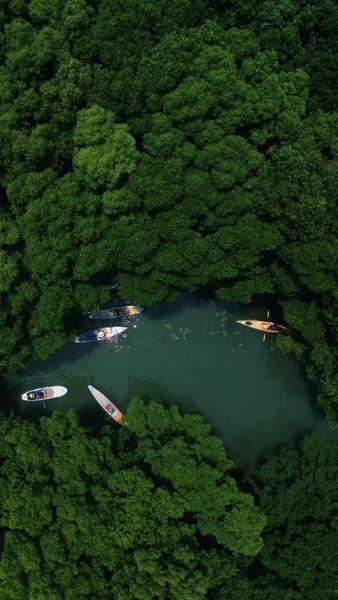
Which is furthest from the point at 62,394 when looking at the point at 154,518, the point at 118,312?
the point at 154,518

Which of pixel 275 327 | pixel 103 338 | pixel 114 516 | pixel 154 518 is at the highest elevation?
pixel 103 338

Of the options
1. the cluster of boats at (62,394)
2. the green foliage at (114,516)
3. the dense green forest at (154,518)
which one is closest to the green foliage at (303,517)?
the dense green forest at (154,518)

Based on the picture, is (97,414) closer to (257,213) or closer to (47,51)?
(257,213)

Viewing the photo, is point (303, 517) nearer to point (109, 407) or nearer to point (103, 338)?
point (109, 407)

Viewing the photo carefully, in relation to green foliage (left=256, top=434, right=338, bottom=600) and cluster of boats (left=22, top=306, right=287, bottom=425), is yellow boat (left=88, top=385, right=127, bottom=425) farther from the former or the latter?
green foliage (left=256, top=434, right=338, bottom=600)

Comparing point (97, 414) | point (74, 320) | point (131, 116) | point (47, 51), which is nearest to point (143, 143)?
point (131, 116)

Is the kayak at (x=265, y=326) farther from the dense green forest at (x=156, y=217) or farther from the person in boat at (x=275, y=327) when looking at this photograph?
the dense green forest at (x=156, y=217)
